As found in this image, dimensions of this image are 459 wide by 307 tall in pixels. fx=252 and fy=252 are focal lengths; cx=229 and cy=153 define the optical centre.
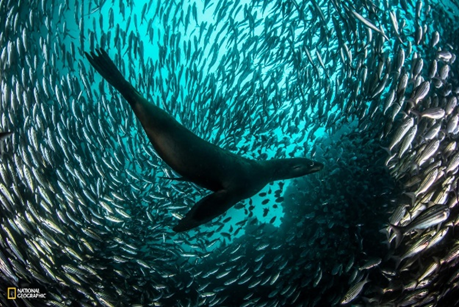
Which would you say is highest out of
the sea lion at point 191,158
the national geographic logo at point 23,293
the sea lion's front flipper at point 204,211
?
the national geographic logo at point 23,293

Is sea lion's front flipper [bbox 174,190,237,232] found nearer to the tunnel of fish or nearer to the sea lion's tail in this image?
the sea lion's tail

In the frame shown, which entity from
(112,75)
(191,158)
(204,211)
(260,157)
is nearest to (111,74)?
(112,75)

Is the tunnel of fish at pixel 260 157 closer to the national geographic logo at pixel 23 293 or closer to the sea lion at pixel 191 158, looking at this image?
the national geographic logo at pixel 23 293

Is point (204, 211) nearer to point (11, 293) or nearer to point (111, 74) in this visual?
point (111, 74)

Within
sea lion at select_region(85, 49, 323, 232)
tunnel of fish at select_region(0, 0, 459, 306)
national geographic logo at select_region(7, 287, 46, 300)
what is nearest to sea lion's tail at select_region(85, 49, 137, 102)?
sea lion at select_region(85, 49, 323, 232)

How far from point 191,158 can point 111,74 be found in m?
1.35

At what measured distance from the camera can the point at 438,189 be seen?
14.1ft

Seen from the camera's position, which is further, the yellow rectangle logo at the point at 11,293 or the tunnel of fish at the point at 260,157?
the yellow rectangle logo at the point at 11,293

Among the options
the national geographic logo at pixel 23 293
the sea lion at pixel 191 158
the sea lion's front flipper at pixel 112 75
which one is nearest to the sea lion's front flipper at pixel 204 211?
the sea lion at pixel 191 158

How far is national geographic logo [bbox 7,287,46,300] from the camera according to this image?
17.2ft

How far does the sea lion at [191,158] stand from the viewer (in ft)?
9.52

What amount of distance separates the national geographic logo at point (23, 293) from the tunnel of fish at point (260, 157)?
196 mm

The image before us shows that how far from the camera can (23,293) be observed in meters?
5.26

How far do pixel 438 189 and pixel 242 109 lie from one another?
190 inches
